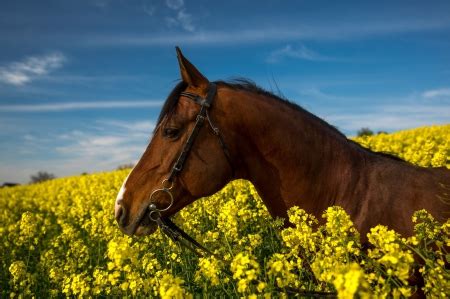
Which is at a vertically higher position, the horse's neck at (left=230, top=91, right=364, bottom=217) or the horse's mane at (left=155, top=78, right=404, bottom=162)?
the horse's mane at (left=155, top=78, right=404, bottom=162)

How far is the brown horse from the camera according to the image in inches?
153

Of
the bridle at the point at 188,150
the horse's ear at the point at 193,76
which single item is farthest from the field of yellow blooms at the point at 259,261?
the horse's ear at the point at 193,76

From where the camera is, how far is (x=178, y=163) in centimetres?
387

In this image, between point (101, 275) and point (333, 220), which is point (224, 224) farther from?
point (333, 220)

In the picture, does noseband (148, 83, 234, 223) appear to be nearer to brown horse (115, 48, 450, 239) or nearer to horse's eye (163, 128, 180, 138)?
brown horse (115, 48, 450, 239)

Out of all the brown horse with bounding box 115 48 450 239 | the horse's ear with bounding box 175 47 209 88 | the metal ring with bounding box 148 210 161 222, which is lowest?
the metal ring with bounding box 148 210 161 222

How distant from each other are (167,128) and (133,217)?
878 mm

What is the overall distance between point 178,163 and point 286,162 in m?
1.00

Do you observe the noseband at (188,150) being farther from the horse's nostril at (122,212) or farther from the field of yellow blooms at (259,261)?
the field of yellow blooms at (259,261)

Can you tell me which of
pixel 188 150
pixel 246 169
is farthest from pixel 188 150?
pixel 246 169

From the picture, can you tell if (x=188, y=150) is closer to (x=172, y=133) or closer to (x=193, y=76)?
(x=172, y=133)

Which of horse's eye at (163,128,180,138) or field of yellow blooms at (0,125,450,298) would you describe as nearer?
field of yellow blooms at (0,125,450,298)

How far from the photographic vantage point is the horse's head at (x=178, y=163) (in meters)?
3.88

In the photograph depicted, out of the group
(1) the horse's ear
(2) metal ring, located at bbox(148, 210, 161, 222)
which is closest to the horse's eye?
(1) the horse's ear
